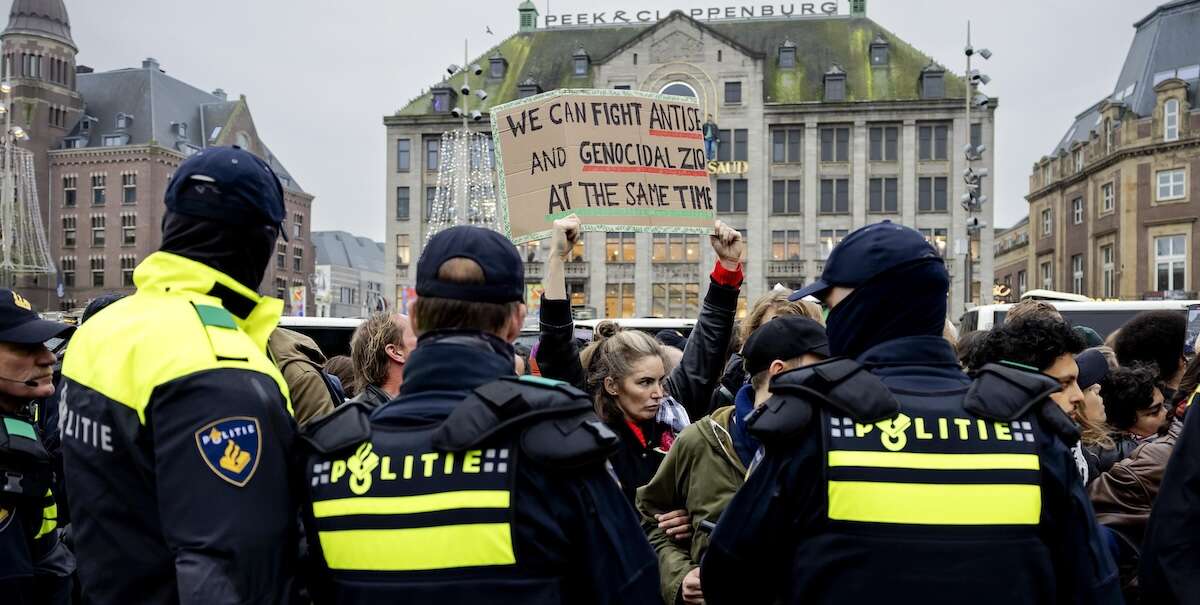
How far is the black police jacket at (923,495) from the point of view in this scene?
2502 millimetres

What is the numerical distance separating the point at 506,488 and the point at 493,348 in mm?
411

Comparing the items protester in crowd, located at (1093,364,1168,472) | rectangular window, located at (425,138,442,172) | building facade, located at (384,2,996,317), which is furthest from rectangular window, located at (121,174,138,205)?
protester in crowd, located at (1093,364,1168,472)

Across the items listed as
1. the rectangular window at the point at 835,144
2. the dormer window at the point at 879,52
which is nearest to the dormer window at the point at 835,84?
the rectangular window at the point at 835,144

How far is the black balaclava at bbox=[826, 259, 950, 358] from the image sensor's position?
2.79m

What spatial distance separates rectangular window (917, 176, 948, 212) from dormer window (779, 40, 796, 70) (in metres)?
9.88

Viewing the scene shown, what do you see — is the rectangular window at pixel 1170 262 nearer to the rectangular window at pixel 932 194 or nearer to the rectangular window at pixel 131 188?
the rectangular window at pixel 932 194

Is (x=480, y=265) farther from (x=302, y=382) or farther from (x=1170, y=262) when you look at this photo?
(x=1170, y=262)

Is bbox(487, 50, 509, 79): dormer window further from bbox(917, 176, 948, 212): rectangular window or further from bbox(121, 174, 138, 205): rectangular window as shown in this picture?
bbox(121, 174, 138, 205): rectangular window

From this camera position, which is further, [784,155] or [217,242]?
[784,155]

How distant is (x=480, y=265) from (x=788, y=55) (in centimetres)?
5364

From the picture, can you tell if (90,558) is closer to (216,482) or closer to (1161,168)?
(216,482)

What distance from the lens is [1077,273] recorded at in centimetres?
5462

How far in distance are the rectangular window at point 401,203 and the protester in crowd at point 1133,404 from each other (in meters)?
51.8

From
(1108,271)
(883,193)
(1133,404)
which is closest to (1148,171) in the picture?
(1108,271)
